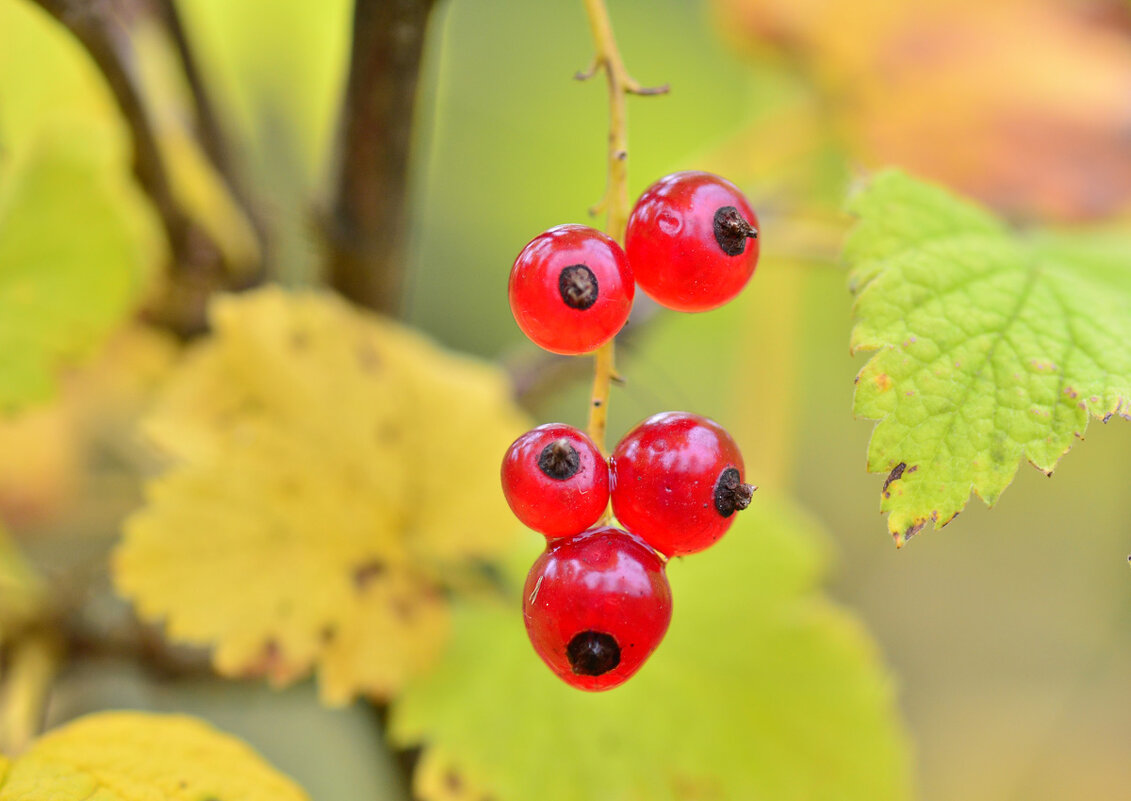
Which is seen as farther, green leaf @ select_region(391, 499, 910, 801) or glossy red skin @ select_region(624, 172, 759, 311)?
green leaf @ select_region(391, 499, 910, 801)

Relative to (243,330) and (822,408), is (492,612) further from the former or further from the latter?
(822,408)

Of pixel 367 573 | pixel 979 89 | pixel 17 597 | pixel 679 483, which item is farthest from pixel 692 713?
pixel 979 89

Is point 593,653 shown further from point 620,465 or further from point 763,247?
point 763,247

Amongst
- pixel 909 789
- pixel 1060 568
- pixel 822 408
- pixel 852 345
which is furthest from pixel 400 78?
pixel 1060 568

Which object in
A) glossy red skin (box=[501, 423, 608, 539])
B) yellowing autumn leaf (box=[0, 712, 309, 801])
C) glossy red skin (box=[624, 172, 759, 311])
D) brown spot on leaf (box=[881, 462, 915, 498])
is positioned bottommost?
yellowing autumn leaf (box=[0, 712, 309, 801])

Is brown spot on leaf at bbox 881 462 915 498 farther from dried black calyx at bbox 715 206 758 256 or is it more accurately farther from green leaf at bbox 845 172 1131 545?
dried black calyx at bbox 715 206 758 256

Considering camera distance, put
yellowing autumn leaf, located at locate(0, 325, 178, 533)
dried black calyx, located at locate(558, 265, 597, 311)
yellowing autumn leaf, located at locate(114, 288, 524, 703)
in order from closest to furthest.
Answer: dried black calyx, located at locate(558, 265, 597, 311), yellowing autumn leaf, located at locate(114, 288, 524, 703), yellowing autumn leaf, located at locate(0, 325, 178, 533)

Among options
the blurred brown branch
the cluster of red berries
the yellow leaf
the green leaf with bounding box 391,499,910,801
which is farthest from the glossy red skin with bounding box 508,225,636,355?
the yellow leaf
